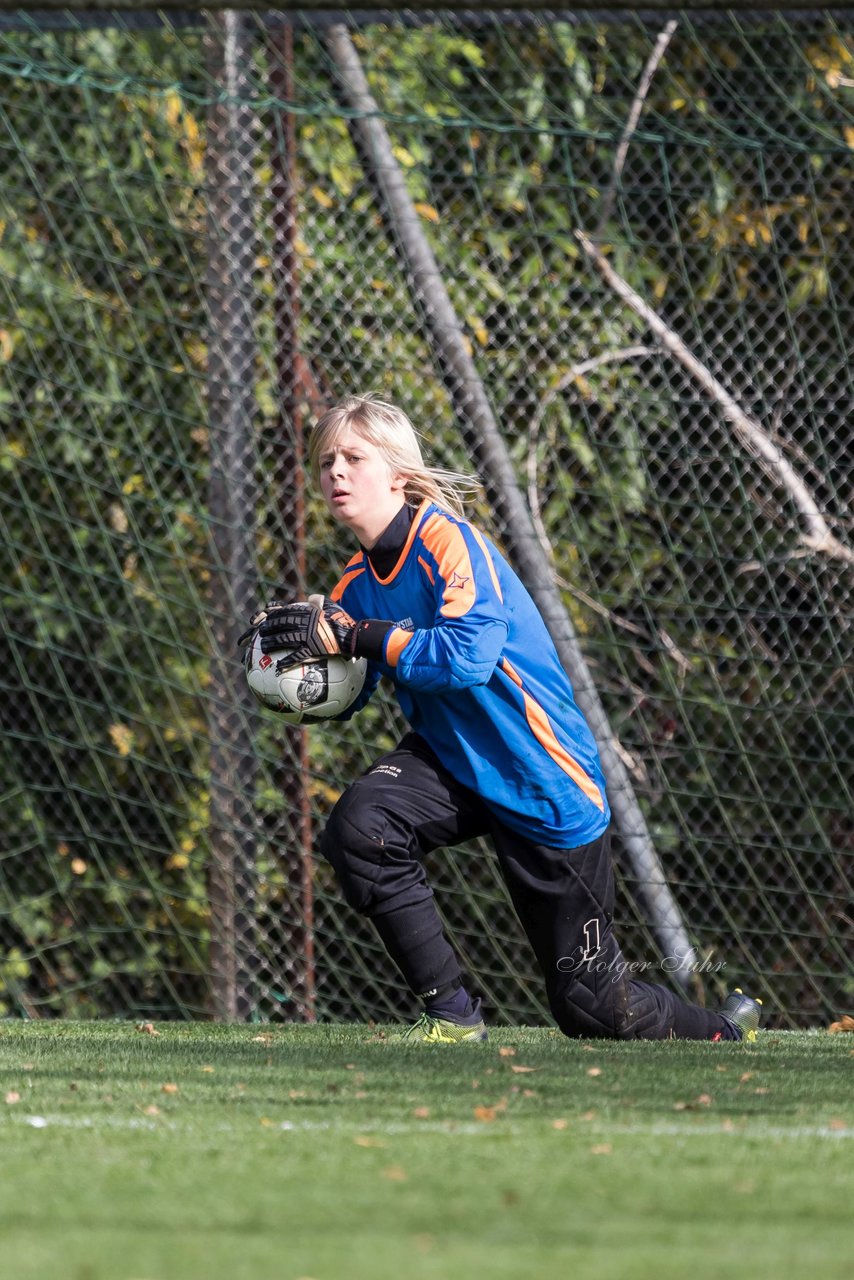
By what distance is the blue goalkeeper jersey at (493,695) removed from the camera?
3789 millimetres

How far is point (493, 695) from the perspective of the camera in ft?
12.8

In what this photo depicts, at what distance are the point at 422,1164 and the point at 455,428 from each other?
12.8 feet

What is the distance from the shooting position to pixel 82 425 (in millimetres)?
6250

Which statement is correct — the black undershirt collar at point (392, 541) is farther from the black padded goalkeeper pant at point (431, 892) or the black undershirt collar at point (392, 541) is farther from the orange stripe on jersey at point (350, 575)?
the black padded goalkeeper pant at point (431, 892)

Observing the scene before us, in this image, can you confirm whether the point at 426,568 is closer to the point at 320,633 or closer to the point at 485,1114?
the point at 320,633

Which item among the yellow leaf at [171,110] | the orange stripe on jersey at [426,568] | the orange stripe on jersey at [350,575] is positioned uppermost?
the yellow leaf at [171,110]

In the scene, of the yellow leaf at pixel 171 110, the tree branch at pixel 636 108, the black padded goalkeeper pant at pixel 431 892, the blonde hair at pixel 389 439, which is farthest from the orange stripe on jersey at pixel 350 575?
the yellow leaf at pixel 171 110

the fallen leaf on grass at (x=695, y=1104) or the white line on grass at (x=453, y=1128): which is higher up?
the white line on grass at (x=453, y=1128)

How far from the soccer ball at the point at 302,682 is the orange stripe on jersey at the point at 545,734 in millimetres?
353

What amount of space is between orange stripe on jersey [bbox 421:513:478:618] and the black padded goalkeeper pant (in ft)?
1.34

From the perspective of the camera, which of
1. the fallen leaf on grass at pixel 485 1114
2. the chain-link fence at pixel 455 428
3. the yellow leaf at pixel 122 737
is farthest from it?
the yellow leaf at pixel 122 737

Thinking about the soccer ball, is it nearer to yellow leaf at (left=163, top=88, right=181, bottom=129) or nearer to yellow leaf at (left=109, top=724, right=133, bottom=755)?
yellow leaf at (left=109, top=724, right=133, bottom=755)

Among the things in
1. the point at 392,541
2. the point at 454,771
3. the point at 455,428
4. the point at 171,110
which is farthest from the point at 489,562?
the point at 171,110

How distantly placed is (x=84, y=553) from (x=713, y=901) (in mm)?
2540
